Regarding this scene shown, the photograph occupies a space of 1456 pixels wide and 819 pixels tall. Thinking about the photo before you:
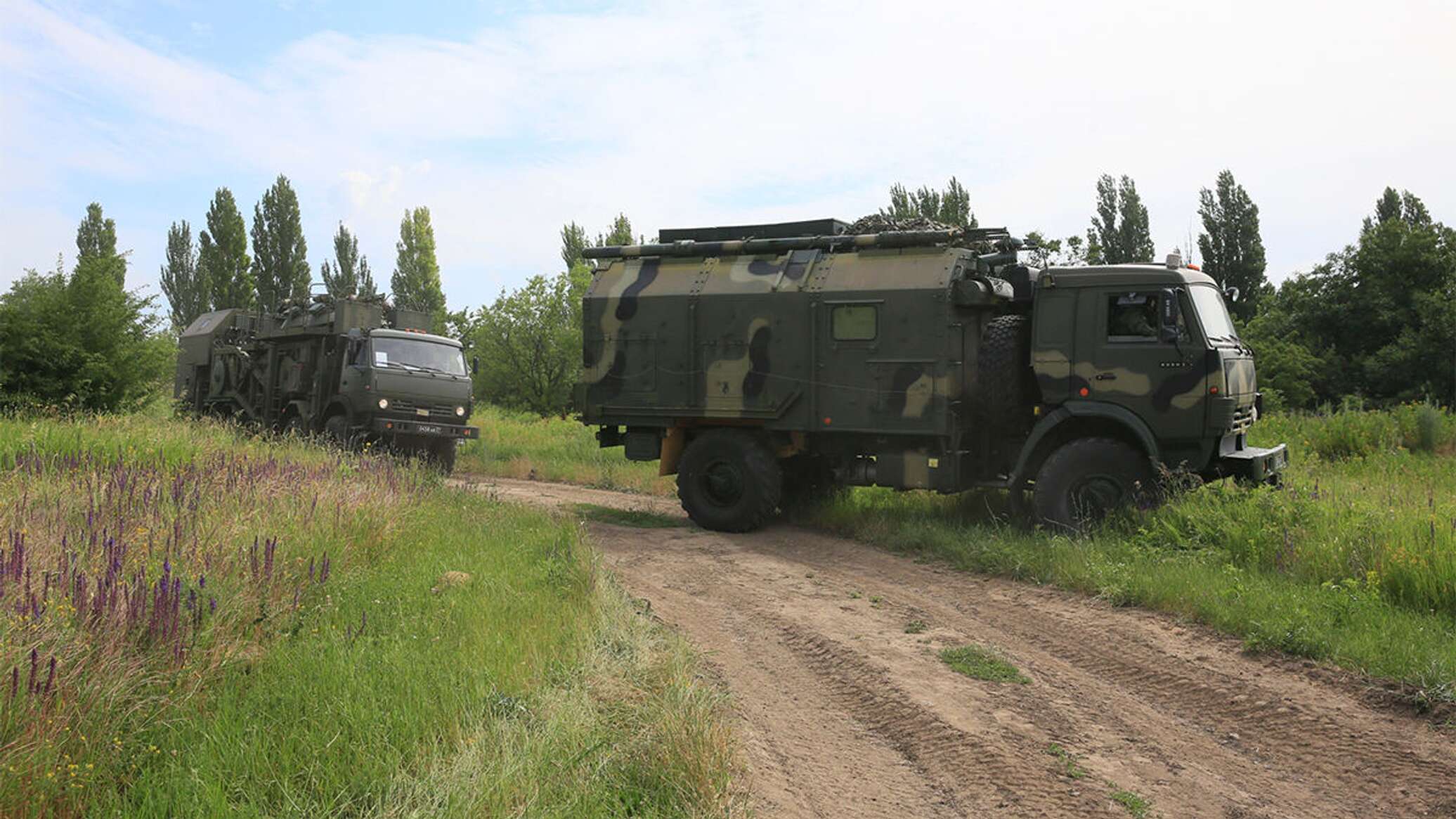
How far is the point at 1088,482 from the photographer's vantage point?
10.5 m

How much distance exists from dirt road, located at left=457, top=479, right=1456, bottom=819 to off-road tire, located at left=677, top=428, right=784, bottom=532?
11.1ft

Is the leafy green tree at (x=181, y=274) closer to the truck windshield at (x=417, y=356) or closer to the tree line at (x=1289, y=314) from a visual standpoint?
the tree line at (x=1289, y=314)

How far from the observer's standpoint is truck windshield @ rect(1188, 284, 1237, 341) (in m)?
10.3

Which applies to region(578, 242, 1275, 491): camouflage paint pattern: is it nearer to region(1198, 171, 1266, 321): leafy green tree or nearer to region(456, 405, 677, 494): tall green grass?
region(456, 405, 677, 494): tall green grass

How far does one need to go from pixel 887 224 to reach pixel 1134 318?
322 cm

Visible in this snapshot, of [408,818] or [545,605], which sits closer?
[408,818]

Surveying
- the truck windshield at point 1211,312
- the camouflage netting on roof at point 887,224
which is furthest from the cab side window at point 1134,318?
the camouflage netting on roof at point 887,224

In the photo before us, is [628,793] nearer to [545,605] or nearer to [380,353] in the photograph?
[545,605]

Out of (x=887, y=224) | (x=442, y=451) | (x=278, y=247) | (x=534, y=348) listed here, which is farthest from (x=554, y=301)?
(x=887, y=224)

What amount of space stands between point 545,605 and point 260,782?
275 cm

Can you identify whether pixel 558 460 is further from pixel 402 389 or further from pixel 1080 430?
pixel 1080 430

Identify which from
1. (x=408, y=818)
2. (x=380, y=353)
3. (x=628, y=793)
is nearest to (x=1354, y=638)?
(x=628, y=793)

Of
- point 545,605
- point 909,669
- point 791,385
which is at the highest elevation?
point 791,385

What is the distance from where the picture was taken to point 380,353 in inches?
670
